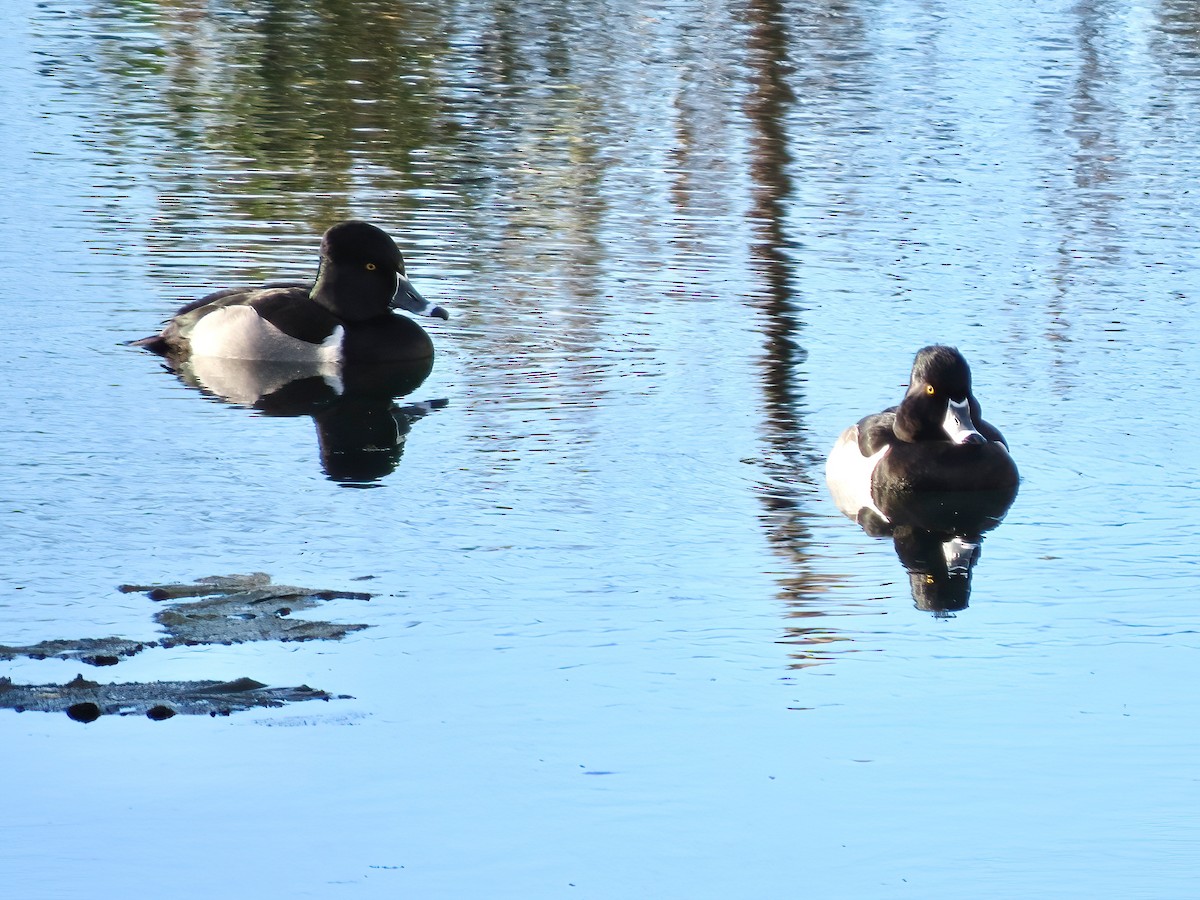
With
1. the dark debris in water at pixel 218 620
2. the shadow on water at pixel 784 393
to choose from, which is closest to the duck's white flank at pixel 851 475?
the shadow on water at pixel 784 393

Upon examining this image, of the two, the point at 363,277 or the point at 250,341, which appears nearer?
the point at 250,341

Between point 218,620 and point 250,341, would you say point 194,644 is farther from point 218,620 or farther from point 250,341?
point 250,341

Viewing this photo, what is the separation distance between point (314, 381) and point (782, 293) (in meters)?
3.56

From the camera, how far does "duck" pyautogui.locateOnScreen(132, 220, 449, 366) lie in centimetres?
1433

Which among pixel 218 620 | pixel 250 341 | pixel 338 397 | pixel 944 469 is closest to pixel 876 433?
pixel 944 469

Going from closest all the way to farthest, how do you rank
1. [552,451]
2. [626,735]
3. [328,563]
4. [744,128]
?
[626,735]
[328,563]
[552,451]
[744,128]

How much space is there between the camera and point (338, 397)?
45.3 feet

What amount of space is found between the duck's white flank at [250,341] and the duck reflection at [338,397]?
0.18 ft

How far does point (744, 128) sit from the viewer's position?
72.2 ft

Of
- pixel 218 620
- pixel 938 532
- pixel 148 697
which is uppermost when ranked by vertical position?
pixel 148 697

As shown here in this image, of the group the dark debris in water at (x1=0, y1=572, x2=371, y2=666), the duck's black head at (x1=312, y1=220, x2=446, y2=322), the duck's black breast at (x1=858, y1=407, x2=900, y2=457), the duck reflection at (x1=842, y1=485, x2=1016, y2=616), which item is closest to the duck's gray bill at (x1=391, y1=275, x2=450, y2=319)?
the duck's black head at (x1=312, y1=220, x2=446, y2=322)

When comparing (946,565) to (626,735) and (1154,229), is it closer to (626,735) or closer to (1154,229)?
(626,735)

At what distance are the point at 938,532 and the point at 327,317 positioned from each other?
5.30 m

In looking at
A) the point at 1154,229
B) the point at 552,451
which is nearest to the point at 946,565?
the point at 552,451
